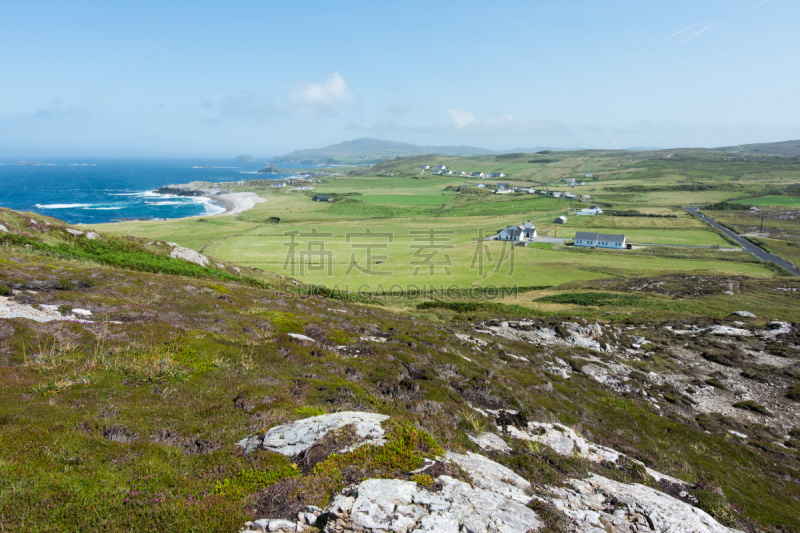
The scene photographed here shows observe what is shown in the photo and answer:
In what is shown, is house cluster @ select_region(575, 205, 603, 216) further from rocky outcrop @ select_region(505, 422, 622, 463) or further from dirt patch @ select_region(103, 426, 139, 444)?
dirt patch @ select_region(103, 426, 139, 444)

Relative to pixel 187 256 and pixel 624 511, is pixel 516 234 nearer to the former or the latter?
pixel 187 256

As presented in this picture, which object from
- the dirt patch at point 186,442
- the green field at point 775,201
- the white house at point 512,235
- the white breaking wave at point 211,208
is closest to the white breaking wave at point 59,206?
the white breaking wave at point 211,208

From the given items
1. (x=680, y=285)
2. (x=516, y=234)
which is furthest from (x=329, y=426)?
(x=516, y=234)

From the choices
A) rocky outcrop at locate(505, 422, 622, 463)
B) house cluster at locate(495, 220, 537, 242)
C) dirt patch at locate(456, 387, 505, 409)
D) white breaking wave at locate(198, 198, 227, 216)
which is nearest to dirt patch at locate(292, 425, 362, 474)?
rocky outcrop at locate(505, 422, 622, 463)

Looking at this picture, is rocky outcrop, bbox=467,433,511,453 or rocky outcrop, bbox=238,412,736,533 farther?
rocky outcrop, bbox=467,433,511,453

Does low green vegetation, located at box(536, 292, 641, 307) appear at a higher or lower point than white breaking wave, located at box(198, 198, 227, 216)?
lower

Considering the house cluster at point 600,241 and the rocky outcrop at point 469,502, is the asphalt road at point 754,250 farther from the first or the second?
the rocky outcrop at point 469,502

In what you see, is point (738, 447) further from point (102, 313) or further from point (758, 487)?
point (102, 313)

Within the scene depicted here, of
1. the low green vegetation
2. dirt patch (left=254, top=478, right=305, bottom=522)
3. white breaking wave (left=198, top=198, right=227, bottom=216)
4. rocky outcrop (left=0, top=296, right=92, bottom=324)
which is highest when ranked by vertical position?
white breaking wave (left=198, top=198, right=227, bottom=216)
